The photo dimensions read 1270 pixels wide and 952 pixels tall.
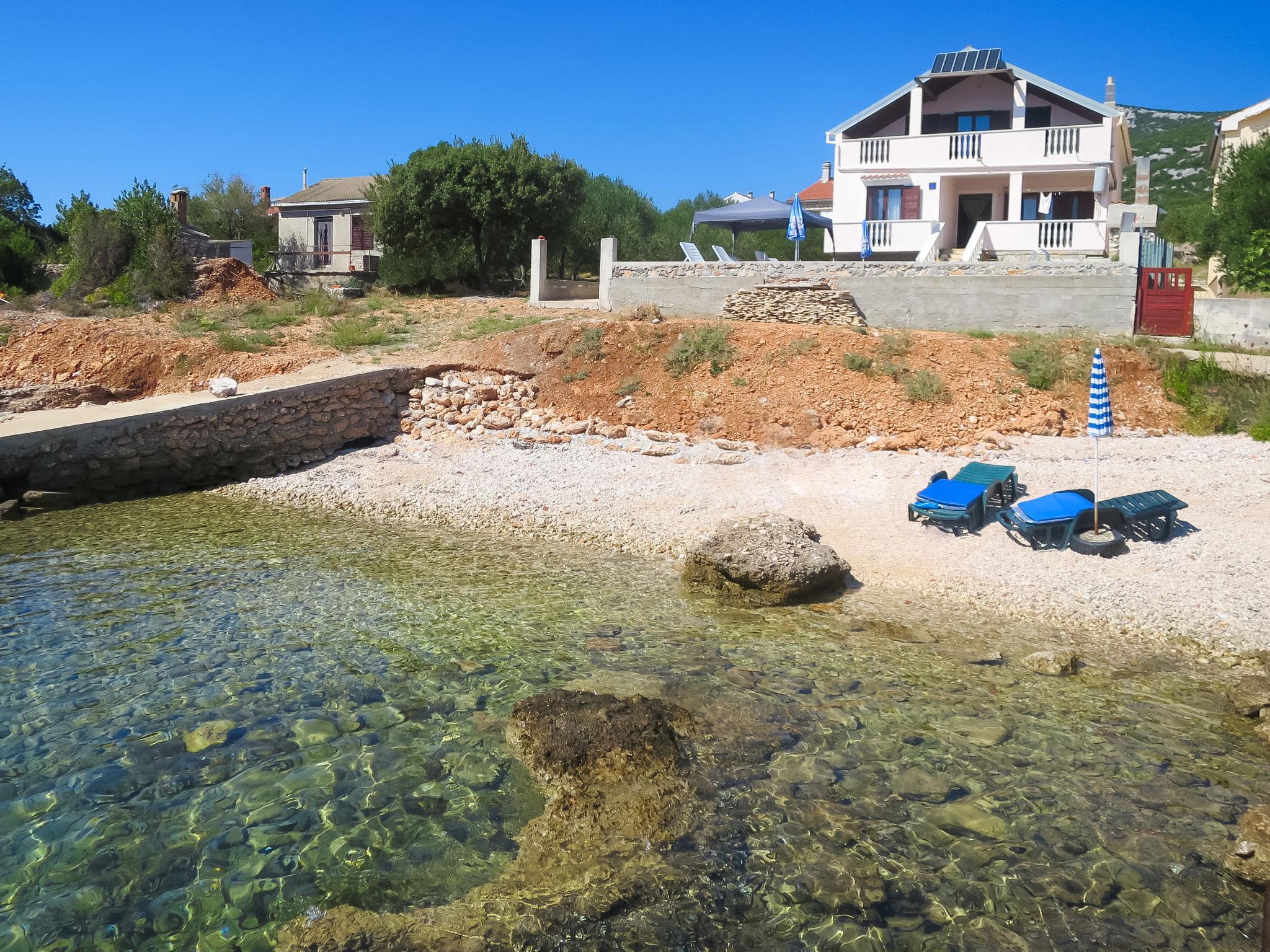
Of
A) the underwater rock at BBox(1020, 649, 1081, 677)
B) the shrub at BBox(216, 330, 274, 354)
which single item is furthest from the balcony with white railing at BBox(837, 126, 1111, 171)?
the underwater rock at BBox(1020, 649, 1081, 677)

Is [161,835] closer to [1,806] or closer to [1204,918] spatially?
[1,806]

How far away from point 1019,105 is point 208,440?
1118 inches

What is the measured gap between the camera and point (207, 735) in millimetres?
7160

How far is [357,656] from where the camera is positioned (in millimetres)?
8844

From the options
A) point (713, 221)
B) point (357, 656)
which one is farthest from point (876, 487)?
point (713, 221)

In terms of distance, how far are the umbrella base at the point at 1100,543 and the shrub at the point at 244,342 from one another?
16.6 m

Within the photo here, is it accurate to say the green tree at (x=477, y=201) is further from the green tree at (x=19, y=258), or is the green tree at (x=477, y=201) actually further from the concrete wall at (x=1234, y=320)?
the concrete wall at (x=1234, y=320)

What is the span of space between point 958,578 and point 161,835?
872 centimetres

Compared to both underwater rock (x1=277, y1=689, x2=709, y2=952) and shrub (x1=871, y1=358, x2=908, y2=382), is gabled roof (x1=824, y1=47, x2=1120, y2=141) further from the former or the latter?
underwater rock (x1=277, y1=689, x2=709, y2=952)

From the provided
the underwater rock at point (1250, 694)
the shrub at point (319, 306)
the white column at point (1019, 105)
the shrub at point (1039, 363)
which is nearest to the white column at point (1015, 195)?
the white column at point (1019, 105)

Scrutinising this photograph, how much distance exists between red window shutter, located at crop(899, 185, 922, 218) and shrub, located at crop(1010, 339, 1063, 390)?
48.0ft

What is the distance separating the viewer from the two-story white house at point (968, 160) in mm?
29422

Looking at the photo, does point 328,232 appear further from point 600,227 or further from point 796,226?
point 796,226

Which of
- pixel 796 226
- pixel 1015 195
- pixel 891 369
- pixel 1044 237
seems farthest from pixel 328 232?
pixel 891 369
